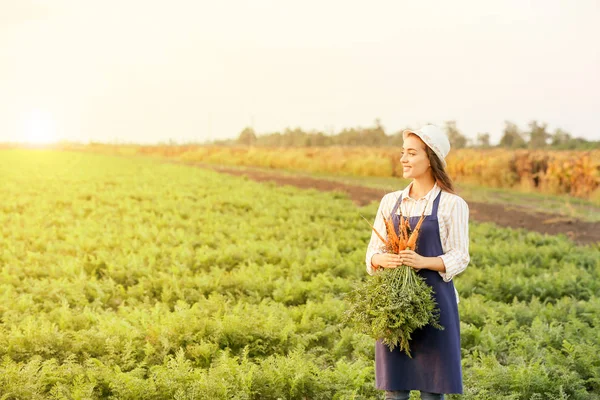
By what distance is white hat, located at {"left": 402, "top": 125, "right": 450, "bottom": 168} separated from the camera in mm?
3713

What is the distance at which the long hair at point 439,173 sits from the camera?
3.80 meters

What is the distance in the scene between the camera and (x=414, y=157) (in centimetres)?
378

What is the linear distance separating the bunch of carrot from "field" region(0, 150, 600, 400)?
676 millimetres

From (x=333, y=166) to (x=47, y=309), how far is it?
1131 inches

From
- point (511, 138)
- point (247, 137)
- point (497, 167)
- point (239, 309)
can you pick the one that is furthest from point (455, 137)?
point (247, 137)

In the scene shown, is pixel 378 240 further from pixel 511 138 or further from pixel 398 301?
pixel 511 138

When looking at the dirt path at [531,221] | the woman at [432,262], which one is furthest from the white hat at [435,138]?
the dirt path at [531,221]

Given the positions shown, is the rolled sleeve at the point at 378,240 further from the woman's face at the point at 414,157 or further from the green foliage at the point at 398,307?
the woman's face at the point at 414,157

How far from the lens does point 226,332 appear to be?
6.67m

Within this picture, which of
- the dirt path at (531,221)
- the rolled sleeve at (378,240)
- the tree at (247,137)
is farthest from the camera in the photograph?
the tree at (247,137)

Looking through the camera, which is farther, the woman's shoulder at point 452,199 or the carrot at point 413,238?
the woman's shoulder at point 452,199

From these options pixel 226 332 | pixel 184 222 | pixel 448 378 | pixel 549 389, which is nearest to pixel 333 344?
pixel 226 332

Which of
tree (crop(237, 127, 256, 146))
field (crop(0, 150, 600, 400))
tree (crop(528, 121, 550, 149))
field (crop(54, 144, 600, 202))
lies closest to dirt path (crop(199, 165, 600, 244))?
field (crop(0, 150, 600, 400))

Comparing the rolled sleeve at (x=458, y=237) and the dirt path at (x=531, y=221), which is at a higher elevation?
the rolled sleeve at (x=458, y=237)
